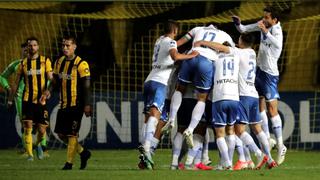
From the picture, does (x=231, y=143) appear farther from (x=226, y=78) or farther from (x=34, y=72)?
(x=34, y=72)

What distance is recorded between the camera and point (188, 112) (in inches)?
591

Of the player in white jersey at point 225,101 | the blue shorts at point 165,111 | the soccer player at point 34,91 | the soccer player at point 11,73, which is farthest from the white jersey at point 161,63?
the soccer player at point 11,73

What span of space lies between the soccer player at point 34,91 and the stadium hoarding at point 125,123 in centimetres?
319

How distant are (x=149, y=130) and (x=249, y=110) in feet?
4.79

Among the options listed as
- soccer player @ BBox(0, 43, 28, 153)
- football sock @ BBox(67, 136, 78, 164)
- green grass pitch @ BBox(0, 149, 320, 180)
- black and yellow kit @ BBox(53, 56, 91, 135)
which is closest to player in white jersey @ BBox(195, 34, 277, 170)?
green grass pitch @ BBox(0, 149, 320, 180)

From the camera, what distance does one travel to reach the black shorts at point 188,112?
15.0m

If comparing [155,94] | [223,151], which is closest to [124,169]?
[155,94]

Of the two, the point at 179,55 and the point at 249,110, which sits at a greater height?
the point at 179,55

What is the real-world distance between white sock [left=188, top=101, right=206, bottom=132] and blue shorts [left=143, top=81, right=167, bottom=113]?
35.8 inches

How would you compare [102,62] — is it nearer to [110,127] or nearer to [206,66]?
[110,127]

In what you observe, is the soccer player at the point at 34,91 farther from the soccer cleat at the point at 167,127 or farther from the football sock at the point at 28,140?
the soccer cleat at the point at 167,127

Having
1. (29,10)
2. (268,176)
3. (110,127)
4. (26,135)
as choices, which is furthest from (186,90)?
(29,10)

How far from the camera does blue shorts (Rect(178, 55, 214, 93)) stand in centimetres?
1465

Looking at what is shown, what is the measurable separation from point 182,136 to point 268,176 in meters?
2.08
